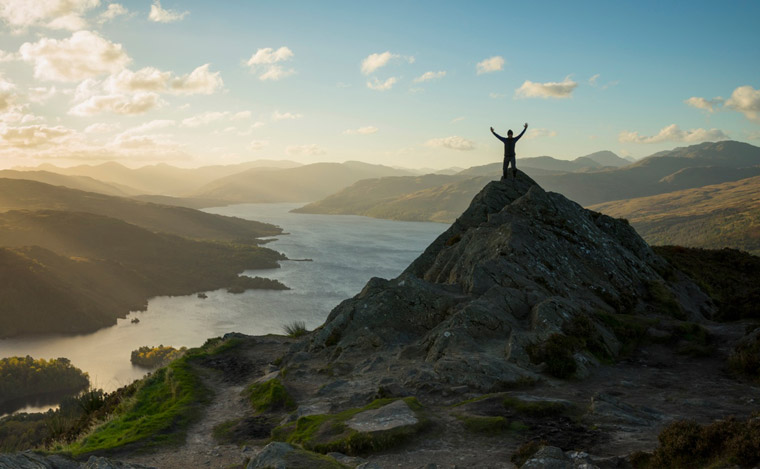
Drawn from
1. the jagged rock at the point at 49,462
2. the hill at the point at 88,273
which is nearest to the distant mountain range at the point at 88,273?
the hill at the point at 88,273

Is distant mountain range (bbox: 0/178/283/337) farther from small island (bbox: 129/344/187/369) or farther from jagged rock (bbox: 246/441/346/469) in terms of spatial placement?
jagged rock (bbox: 246/441/346/469)

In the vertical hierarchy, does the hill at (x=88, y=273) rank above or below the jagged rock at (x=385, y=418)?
below

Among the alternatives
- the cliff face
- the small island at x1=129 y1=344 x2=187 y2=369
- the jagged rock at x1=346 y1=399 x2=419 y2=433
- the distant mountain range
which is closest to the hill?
the distant mountain range

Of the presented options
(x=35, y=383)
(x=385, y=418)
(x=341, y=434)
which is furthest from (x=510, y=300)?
(x=35, y=383)

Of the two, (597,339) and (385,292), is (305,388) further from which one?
(597,339)

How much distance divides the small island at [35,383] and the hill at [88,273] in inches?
1364

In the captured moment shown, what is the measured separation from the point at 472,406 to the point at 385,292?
11017mm

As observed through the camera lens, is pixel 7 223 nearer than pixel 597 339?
No

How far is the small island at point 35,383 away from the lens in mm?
81500

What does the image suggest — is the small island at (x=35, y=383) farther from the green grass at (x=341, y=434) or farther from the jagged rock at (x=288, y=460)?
the jagged rock at (x=288, y=460)

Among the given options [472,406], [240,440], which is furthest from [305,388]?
[472,406]

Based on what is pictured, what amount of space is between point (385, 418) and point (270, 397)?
24.2ft

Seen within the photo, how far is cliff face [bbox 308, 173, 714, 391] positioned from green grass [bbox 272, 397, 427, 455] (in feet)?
11.5

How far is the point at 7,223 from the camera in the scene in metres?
199
